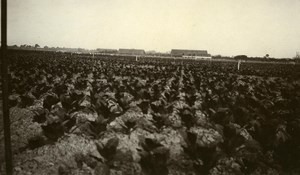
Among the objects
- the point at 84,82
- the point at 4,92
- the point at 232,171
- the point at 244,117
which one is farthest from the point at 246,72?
the point at 4,92

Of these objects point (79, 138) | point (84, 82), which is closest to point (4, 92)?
point (79, 138)

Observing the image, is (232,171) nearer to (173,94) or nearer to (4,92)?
(4,92)

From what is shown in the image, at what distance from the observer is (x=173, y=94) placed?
9.82 meters

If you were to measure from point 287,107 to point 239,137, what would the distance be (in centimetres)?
378

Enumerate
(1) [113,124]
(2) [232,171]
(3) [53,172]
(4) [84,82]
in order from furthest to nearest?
(4) [84,82], (1) [113,124], (2) [232,171], (3) [53,172]

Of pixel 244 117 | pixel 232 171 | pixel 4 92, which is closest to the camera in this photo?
pixel 4 92

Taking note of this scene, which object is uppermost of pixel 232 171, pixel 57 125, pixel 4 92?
pixel 4 92

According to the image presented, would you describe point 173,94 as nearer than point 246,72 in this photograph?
Yes

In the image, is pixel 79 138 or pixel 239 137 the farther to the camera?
pixel 79 138

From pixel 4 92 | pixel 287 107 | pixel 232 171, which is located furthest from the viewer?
pixel 287 107

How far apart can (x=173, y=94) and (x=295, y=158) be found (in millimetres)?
5408

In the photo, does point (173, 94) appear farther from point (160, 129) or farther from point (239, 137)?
point (239, 137)

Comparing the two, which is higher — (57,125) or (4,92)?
(4,92)

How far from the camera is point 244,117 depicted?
6504 millimetres
